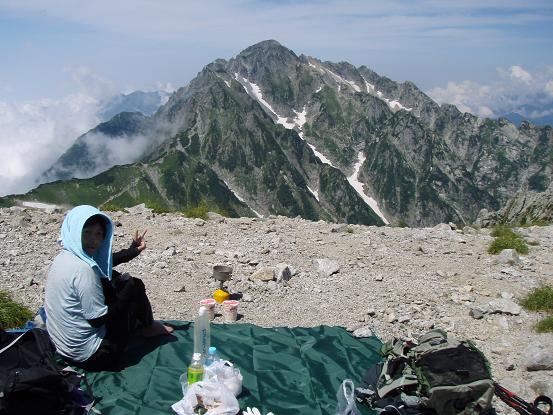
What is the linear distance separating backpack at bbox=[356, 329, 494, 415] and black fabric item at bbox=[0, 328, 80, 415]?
3.81 meters

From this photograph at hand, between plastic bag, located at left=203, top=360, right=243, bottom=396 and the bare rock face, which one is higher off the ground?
plastic bag, located at left=203, top=360, right=243, bottom=396

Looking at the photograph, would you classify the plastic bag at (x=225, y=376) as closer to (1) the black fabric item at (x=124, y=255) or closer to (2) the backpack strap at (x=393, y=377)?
(2) the backpack strap at (x=393, y=377)

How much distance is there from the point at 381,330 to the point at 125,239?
8329 mm

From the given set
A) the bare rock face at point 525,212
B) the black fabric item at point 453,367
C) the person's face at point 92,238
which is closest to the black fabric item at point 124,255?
the person's face at point 92,238

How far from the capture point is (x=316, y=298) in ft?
35.0

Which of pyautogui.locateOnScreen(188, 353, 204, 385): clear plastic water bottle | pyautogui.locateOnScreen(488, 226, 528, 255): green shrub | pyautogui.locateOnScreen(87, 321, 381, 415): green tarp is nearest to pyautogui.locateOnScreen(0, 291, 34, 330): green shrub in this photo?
pyautogui.locateOnScreen(87, 321, 381, 415): green tarp

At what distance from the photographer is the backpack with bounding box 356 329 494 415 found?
5848 millimetres

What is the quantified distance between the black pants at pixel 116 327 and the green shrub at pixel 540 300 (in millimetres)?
7764

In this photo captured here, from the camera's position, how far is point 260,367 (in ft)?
24.2

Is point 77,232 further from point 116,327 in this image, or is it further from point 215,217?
point 215,217

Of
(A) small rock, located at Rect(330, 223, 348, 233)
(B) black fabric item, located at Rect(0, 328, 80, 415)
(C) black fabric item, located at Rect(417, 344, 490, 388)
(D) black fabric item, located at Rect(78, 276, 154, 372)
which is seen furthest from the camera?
(A) small rock, located at Rect(330, 223, 348, 233)

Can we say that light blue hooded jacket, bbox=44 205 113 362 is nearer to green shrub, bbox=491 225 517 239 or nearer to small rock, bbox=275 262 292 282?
small rock, bbox=275 262 292 282

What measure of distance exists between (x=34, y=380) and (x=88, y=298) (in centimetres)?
122

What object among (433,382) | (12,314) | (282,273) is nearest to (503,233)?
(282,273)
